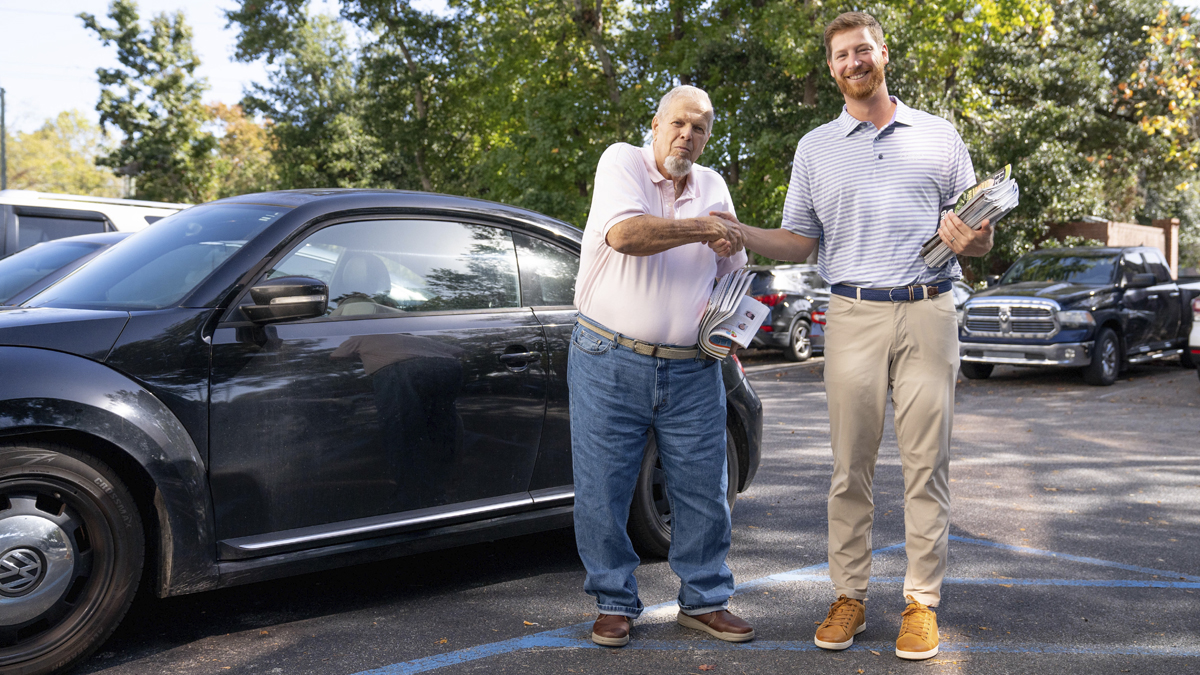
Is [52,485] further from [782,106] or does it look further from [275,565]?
[782,106]

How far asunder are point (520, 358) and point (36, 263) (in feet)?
17.1

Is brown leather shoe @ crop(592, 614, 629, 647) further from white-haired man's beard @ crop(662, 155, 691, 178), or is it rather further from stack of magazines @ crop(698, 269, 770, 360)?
white-haired man's beard @ crop(662, 155, 691, 178)

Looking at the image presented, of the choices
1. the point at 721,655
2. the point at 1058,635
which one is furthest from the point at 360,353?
the point at 1058,635

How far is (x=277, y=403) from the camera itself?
3.59m

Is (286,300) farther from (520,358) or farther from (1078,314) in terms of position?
(1078,314)

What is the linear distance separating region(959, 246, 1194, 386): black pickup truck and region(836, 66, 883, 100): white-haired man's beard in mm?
9465

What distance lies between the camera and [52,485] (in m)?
3.18

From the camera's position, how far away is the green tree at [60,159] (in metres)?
79.2

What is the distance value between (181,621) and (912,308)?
3049 mm

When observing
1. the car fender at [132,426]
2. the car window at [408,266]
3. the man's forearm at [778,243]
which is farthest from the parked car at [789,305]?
the car fender at [132,426]

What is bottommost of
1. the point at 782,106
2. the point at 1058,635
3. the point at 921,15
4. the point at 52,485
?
the point at 1058,635

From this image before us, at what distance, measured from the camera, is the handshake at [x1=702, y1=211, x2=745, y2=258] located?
3404mm

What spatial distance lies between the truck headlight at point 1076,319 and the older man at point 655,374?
10399 mm

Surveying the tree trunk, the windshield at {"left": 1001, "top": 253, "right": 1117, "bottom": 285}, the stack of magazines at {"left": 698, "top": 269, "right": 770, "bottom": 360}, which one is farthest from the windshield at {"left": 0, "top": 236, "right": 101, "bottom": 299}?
the tree trunk
